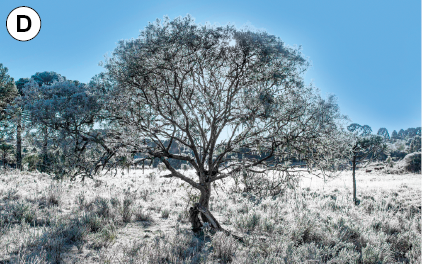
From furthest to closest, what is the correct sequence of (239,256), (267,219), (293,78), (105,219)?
(267,219)
(105,219)
(293,78)
(239,256)

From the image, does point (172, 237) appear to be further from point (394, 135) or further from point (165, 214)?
point (394, 135)

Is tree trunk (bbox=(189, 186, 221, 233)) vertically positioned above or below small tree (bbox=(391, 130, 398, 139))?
below

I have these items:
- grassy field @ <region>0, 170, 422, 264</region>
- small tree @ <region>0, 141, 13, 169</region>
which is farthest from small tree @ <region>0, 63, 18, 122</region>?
grassy field @ <region>0, 170, 422, 264</region>

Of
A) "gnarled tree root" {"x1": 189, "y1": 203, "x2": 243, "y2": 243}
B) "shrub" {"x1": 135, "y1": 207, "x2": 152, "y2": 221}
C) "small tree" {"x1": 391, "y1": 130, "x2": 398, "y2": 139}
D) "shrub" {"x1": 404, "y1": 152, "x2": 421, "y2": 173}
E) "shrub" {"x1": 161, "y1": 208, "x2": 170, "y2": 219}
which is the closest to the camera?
"gnarled tree root" {"x1": 189, "y1": 203, "x2": 243, "y2": 243}

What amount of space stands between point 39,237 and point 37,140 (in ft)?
8.22

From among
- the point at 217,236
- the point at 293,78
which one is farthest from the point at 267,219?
the point at 293,78

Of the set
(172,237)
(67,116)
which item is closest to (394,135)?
(172,237)

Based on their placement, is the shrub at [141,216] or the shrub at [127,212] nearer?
the shrub at [127,212]

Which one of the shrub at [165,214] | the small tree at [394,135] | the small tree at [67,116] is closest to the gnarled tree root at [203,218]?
the shrub at [165,214]

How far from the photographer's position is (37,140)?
20.0 ft

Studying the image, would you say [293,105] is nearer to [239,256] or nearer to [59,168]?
[239,256]

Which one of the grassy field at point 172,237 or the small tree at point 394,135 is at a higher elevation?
the small tree at point 394,135

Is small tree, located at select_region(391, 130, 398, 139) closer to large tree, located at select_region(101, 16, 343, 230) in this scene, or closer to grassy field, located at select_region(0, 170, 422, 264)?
grassy field, located at select_region(0, 170, 422, 264)

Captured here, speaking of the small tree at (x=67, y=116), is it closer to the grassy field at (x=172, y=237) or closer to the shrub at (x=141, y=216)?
the grassy field at (x=172, y=237)
